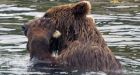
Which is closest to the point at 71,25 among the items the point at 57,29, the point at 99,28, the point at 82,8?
the point at 57,29

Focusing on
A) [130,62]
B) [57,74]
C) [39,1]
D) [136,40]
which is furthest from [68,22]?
[39,1]

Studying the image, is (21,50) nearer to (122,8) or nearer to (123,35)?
(123,35)

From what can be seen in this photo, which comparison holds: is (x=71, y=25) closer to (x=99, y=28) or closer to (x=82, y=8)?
(x=82, y=8)

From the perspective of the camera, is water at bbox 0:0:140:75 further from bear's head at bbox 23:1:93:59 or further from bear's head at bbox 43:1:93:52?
bear's head at bbox 43:1:93:52

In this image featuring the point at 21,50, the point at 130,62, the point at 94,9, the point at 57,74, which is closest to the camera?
the point at 57,74

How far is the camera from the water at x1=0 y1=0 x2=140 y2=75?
34.9 ft

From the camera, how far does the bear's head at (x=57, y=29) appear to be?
9.70 metres

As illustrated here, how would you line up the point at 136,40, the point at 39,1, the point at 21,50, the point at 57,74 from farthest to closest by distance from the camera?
the point at 39,1, the point at 136,40, the point at 21,50, the point at 57,74

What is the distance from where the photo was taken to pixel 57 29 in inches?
391

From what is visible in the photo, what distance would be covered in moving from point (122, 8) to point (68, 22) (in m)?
8.94

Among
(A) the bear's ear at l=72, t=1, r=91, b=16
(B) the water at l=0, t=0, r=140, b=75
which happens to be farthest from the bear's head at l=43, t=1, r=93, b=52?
(B) the water at l=0, t=0, r=140, b=75

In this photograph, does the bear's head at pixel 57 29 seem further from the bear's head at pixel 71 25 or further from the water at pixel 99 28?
the water at pixel 99 28

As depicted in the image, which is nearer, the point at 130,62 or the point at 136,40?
the point at 130,62

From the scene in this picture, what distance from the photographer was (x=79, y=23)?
32.5 ft
